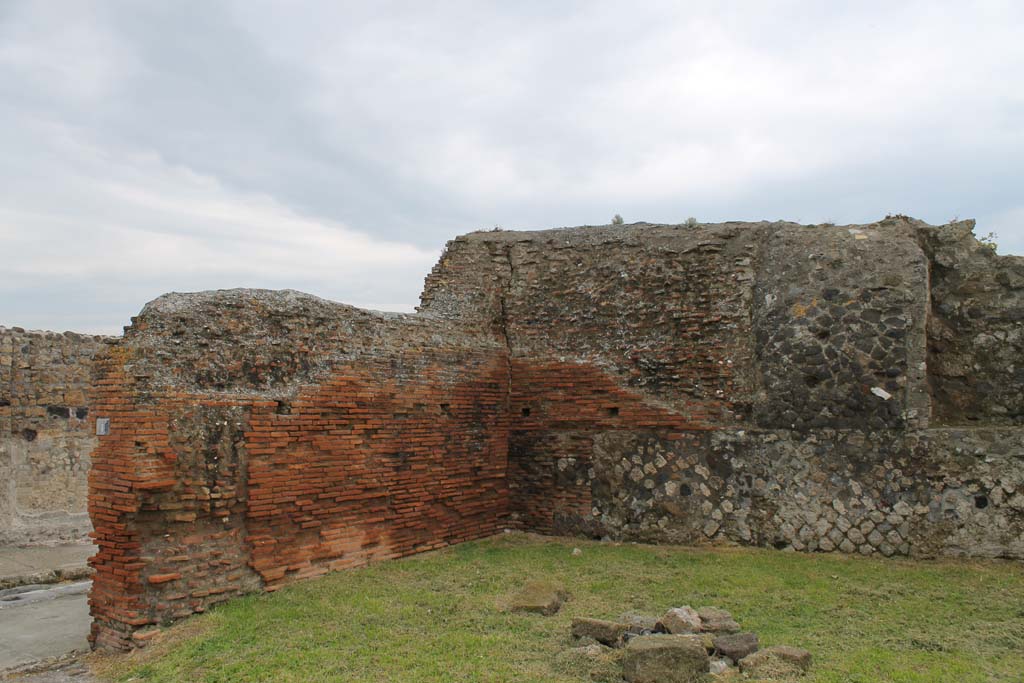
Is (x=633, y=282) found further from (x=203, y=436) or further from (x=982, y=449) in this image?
(x=203, y=436)

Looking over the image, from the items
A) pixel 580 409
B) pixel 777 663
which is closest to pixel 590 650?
pixel 777 663

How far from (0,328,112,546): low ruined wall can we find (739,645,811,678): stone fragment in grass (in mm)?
8614

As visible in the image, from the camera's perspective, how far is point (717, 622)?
15.9 ft

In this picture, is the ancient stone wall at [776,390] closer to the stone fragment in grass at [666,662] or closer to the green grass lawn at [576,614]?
the green grass lawn at [576,614]

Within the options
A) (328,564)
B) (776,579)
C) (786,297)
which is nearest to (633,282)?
(786,297)

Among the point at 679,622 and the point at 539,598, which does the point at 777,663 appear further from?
the point at 539,598

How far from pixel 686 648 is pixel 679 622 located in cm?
49

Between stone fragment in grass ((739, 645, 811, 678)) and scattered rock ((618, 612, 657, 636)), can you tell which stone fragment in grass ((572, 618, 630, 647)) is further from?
stone fragment in grass ((739, 645, 811, 678))

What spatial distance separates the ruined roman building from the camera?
591 cm

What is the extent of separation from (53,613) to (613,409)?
540cm

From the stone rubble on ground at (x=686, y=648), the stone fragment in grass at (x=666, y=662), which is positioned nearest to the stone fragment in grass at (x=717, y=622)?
the stone rubble on ground at (x=686, y=648)

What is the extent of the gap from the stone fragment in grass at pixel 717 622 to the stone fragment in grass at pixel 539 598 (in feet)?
3.49

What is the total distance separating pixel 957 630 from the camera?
4.97 meters

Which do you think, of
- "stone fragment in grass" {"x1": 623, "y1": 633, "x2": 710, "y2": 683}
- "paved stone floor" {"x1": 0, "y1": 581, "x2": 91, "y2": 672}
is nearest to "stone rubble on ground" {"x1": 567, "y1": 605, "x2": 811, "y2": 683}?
"stone fragment in grass" {"x1": 623, "y1": 633, "x2": 710, "y2": 683}
